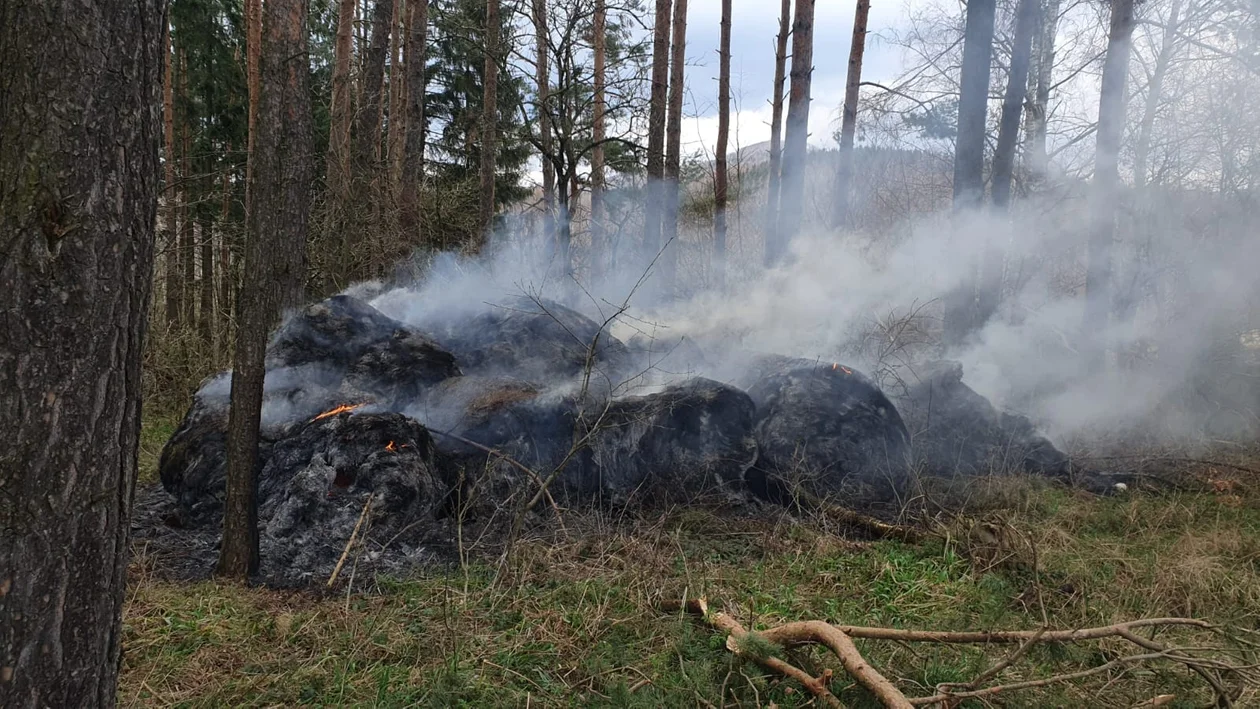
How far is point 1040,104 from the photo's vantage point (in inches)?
656

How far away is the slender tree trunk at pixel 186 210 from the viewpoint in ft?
39.6

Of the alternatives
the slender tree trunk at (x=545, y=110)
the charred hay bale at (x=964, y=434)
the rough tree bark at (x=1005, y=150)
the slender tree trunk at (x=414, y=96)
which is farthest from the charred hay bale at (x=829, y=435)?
the slender tree trunk at (x=545, y=110)

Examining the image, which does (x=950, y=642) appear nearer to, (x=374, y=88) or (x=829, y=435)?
(x=829, y=435)

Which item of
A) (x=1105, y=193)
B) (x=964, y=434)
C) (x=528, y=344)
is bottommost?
(x=964, y=434)

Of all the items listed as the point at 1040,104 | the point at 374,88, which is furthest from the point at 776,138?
the point at 374,88

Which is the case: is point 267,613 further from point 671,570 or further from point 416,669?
point 671,570

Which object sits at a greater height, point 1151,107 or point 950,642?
point 1151,107

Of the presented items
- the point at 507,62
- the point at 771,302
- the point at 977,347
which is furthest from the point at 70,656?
the point at 507,62

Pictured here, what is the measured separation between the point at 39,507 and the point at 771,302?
968cm

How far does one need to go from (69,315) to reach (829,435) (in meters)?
6.25

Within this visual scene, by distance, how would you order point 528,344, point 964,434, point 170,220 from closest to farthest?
point 528,344 < point 964,434 < point 170,220

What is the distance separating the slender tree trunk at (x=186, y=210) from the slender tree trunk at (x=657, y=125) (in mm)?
7775

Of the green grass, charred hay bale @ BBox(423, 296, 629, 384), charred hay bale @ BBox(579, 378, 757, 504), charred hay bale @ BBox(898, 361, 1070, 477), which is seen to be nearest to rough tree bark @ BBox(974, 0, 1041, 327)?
charred hay bale @ BBox(898, 361, 1070, 477)

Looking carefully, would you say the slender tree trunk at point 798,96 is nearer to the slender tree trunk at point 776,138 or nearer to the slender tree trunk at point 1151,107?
the slender tree trunk at point 776,138
